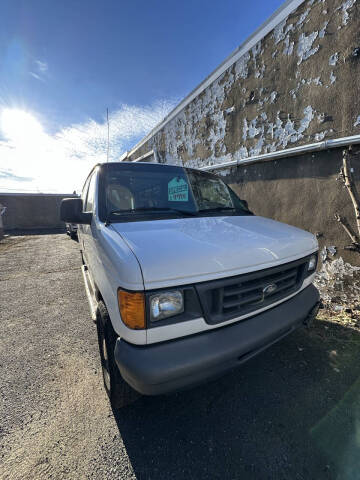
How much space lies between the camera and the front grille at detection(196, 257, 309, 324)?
1.41m

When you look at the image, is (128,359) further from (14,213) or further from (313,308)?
(14,213)

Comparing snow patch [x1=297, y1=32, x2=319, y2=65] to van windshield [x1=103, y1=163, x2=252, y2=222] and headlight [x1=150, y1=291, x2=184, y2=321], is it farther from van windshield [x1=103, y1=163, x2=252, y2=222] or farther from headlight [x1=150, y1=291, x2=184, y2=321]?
headlight [x1=150, y1=291, x2=184, y2=321]

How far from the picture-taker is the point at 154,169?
2.67 meters

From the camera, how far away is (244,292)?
1.53m

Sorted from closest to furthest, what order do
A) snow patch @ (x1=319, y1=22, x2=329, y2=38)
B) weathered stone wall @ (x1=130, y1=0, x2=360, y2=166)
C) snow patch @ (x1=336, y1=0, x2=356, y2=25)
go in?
1. snow patch @ (x1=336, y1=0, x2=356, y2=25)
2. weathered stone wall @ (x1=130, y1=0, x2=360, y2=166)
3. snow patch @ (x1=319, y1=22, x2=329, y2=38)

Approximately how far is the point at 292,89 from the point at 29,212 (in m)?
18.4

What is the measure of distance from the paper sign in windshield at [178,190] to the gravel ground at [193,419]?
1914 millimetres

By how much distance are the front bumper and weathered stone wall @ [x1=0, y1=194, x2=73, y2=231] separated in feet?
59.0

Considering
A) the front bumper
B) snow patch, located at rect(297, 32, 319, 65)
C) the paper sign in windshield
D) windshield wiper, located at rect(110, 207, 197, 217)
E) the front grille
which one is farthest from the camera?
snow patch, located at rect(297, 32, 319, 65)

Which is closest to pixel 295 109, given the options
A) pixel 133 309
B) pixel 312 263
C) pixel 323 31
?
pixel 323 31

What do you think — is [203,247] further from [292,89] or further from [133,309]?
[292,89]

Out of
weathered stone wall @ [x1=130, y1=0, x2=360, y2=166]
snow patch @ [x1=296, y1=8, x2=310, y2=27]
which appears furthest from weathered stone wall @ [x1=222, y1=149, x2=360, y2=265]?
snow patch @ [x1=296, y1=8, x2=310, y2=27]

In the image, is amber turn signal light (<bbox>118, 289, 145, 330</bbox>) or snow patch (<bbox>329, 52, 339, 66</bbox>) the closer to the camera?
amber turn signal light (<bbox>118, 289, 145, 330</bbox>)

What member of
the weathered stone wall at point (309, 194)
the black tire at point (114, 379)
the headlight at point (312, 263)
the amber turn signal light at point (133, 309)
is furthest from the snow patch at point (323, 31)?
the black tire at point (114, 379)
